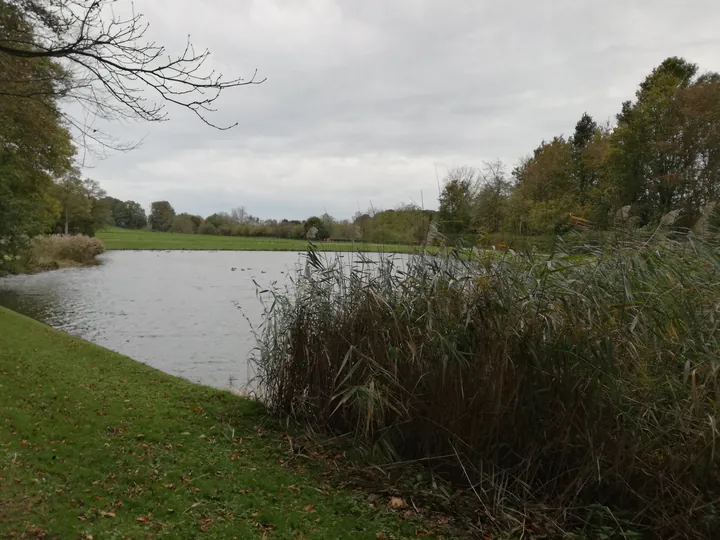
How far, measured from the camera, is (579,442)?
3.76 metres

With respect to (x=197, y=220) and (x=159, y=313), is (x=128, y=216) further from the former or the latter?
(x=159, y=313)

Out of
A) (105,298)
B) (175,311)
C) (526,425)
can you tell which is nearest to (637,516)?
(526,425)

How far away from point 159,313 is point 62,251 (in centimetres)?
2081

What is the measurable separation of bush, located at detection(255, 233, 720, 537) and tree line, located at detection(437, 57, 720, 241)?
2.47 ft

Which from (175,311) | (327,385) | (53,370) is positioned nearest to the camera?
(327,385)

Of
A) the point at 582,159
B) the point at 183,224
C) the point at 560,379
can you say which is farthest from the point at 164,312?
the point at 183,224

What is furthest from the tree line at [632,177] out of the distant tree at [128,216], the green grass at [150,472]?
the distant tree at [128,216]

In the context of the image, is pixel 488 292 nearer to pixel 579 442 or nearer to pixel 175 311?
pixel 579 442

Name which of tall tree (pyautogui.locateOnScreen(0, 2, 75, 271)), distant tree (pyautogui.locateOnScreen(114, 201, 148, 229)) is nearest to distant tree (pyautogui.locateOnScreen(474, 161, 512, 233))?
tall tree (pyautogui.locateOnScreen(0, 2, 75, 271))

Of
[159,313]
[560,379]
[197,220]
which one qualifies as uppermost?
[197,220]

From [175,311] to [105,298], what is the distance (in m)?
4.14

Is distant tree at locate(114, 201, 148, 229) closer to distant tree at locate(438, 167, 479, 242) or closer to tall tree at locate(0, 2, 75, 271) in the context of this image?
tall tree at locate(0, 2, 75, 271)

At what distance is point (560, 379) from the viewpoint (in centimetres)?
377

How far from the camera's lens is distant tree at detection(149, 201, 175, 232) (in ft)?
351
